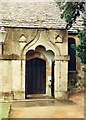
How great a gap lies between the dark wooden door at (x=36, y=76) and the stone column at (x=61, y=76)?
5.38 feet

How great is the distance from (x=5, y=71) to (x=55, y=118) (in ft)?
24.1

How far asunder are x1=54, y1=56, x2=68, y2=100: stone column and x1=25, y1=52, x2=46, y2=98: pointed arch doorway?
5.37 ft

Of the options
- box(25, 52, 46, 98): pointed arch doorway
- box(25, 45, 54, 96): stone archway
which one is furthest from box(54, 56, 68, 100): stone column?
box(25, 52, 46, 98): pointed arch doorway

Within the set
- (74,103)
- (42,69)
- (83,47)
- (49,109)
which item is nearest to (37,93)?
(42,69)

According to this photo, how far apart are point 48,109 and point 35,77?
20.8 feet

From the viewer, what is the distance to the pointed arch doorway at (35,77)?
74.7 ft

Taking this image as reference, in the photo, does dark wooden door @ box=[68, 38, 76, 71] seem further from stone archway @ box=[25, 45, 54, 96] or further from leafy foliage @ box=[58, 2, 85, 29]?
leafy foliage @ box=[58, 2, 85, 29]

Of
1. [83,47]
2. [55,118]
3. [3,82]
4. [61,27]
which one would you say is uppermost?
[61,27]

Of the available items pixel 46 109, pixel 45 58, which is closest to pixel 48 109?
pixel 46 109

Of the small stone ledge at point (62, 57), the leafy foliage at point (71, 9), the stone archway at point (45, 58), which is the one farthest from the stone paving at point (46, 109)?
the leafy foliage at point (71, 9)

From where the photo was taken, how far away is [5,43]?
68.9ft

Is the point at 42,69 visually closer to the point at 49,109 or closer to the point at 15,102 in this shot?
the point at 15,102

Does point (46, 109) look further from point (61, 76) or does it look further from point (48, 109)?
point (61, 76)

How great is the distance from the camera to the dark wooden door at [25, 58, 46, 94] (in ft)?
74.8
